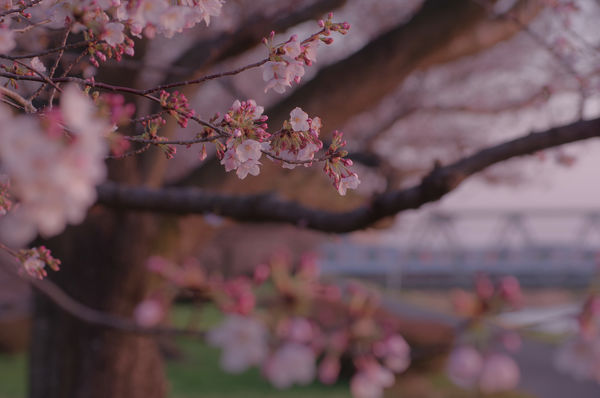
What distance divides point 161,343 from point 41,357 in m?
3.95

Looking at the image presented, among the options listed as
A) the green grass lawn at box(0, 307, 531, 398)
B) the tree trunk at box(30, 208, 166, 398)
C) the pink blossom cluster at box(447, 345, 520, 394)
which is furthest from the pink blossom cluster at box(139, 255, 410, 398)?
the green grass lawn at box(0, 307, 531, 398)

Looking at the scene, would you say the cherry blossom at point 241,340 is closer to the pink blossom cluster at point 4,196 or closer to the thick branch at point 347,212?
the thick branch at point 347,212

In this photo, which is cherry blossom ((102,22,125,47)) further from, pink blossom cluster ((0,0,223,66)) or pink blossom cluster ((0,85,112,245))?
pink blossom cluster ((0,85,112,245))

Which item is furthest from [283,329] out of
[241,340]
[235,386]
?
[235,386]

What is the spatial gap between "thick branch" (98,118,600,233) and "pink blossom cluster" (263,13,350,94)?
95cm

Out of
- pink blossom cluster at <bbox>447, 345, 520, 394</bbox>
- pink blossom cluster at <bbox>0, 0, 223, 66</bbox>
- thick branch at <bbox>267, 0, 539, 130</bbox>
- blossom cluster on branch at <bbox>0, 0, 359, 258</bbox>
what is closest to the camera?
blossom cluster on branch at <bbox>0, 0, 359, 258</bbox>

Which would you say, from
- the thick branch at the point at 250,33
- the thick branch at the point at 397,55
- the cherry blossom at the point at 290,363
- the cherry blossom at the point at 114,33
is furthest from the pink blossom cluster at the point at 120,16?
the cherry blossom at the point at 290,363

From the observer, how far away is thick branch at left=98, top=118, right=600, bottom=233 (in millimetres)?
1947

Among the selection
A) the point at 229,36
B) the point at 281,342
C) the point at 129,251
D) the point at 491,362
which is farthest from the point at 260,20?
the point at 491,362

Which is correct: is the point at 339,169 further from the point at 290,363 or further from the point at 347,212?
the point at 290,363

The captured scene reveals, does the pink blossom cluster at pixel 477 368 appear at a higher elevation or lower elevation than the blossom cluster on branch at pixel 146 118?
lower

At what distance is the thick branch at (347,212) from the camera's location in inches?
76.7

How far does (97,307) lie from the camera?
3.56 metres

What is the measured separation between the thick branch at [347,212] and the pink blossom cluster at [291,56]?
0.95 m
